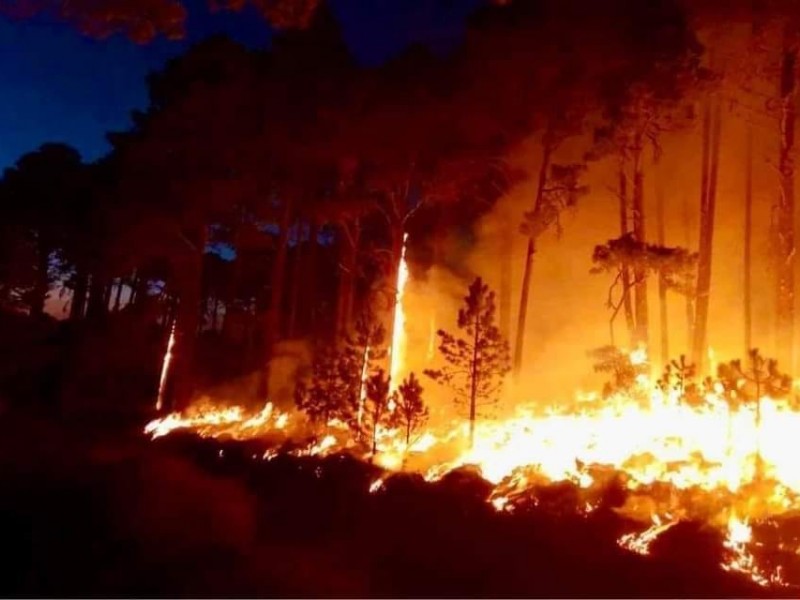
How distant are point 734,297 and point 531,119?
7221mm

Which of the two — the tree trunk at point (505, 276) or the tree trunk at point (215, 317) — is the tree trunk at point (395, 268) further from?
the tree trunk at point (215, 317)

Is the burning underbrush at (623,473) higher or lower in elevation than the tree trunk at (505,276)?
lower

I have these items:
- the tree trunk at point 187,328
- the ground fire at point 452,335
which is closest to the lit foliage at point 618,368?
the ground fire at point 452,335

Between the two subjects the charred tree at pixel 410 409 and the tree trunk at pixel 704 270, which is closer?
the charred tree at pixel 410 409

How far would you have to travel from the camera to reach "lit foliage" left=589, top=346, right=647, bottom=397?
1571 cm

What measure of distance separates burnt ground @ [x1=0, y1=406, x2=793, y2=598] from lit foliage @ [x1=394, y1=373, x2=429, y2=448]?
1.38m

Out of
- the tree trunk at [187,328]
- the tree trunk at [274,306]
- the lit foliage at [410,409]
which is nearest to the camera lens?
the lit foliage at [410,409]

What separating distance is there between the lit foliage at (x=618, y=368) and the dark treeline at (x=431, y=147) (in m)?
1.45

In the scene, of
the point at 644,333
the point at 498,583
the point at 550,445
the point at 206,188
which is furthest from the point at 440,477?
the point at 206,188

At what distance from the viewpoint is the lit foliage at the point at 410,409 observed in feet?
49.9

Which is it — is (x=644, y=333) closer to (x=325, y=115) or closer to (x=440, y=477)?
(x=440, y=477)

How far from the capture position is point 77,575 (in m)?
9.60

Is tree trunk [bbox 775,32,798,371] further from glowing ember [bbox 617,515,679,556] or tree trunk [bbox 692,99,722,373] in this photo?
glowing ember [bbox 617,515,679,556]

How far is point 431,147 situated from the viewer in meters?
21.2
